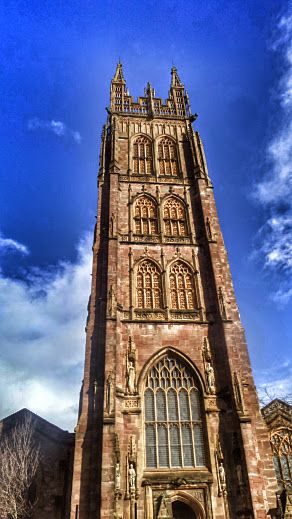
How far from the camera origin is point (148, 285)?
22.4 meters

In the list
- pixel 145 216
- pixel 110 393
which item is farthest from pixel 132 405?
pixel 145 216

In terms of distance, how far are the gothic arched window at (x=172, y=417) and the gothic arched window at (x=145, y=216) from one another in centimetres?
874

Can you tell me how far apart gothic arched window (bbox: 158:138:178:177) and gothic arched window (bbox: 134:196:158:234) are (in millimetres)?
3424

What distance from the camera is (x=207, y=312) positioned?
2141 centimetres

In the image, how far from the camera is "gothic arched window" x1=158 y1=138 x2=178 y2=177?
2842 cm

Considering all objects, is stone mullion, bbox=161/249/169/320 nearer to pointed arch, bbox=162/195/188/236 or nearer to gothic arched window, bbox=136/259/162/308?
gothic arched window, bbox=136/259/162/308

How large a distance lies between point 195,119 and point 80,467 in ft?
89.1

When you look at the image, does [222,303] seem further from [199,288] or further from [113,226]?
[113,226]

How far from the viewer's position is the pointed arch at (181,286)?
21859mm

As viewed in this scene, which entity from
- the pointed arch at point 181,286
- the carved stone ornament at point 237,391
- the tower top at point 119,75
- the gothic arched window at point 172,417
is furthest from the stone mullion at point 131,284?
the tower top at point 119,75

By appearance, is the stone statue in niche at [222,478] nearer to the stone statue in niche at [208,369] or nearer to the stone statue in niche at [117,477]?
the stone statue in niche at [208,369]

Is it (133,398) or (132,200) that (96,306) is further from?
(132,200)

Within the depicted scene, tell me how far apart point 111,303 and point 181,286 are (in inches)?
188

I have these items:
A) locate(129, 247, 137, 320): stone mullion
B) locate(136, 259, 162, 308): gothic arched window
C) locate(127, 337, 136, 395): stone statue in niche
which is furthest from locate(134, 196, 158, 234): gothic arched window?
locate(127, 337, 136, 395): stone statue in niche
